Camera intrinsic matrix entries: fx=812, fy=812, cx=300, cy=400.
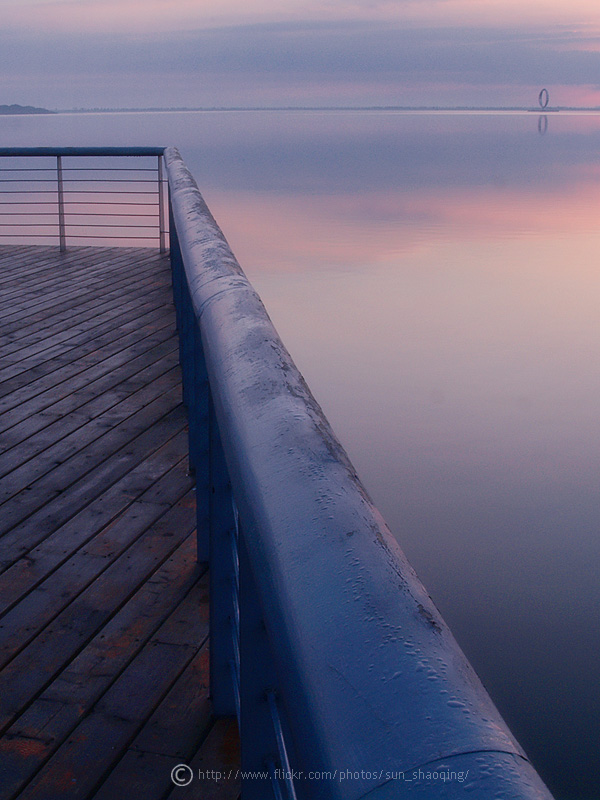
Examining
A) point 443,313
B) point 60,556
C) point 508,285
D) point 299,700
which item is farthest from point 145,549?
point 508,285

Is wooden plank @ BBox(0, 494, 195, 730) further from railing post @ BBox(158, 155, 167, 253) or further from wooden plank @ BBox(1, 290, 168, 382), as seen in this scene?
railing post @ BBox(158, 155, 167, 253)

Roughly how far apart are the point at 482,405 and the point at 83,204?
9.98m

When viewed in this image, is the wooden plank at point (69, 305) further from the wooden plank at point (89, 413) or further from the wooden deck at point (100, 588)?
the wooden plank at point (89, 413)

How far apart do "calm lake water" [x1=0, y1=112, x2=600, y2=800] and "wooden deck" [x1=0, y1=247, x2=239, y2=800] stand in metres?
2.14

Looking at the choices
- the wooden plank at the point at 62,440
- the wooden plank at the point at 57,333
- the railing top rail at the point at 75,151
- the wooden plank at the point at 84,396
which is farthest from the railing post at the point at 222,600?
Result: the railing top rail at the point at 75,151

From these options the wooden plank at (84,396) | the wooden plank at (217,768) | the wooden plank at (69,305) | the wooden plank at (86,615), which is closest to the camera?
the wooden plank at (217,768)

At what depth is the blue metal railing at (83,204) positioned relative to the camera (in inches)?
218

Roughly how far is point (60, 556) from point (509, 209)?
22.6 metres

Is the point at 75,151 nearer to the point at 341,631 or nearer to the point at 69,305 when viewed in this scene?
the point at 69,305

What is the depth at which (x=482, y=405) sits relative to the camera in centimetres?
759

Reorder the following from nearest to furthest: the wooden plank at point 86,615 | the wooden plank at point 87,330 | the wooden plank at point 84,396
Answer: the wooden plank at point 86,615 < the wooden plank at point 84,396 < the wooden plank at point 87,330

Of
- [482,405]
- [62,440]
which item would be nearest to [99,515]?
[62,440]

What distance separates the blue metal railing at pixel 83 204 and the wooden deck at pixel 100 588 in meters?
1.59

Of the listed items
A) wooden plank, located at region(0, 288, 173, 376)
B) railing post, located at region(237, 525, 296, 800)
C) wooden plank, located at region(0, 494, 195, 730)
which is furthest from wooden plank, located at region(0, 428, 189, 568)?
wooden plank, located at region(0, 288, 173, 376)
